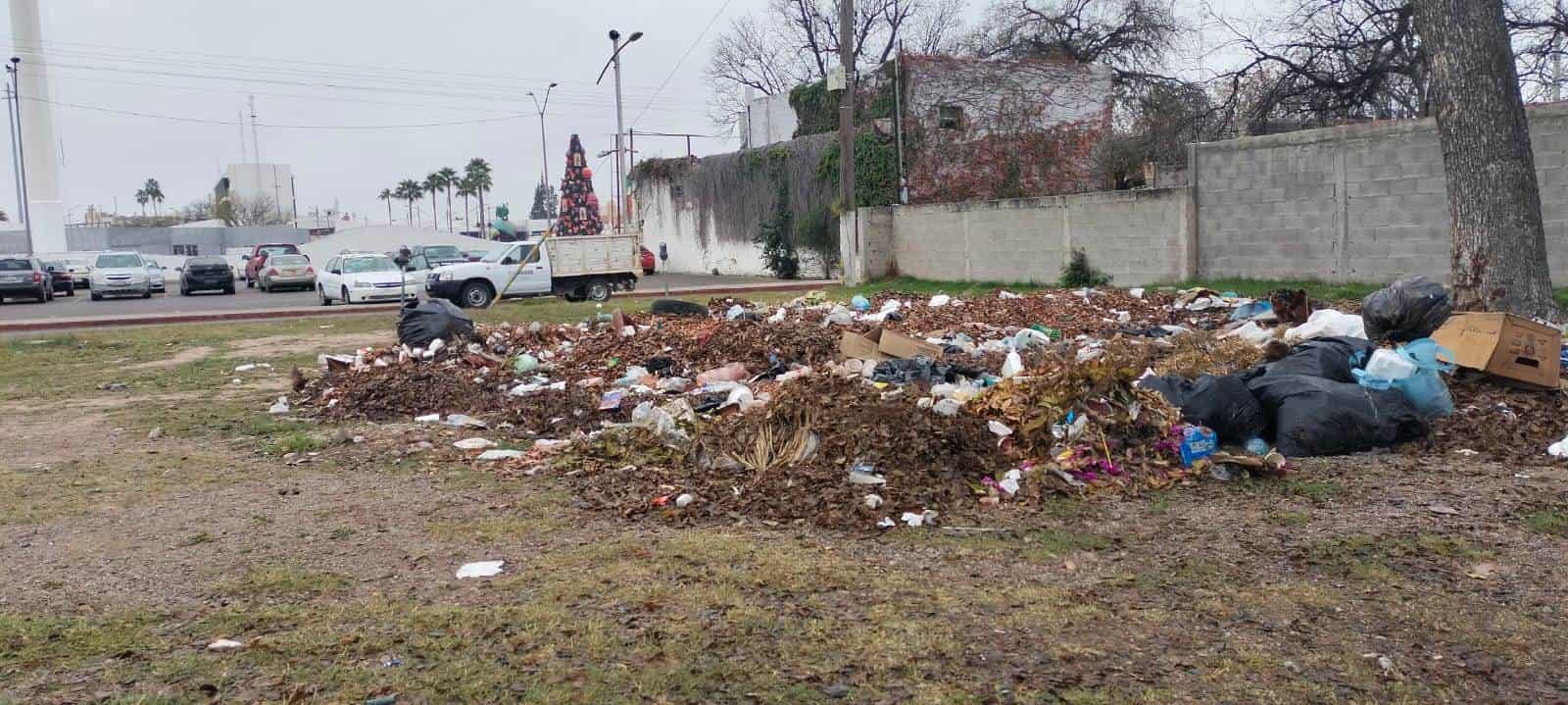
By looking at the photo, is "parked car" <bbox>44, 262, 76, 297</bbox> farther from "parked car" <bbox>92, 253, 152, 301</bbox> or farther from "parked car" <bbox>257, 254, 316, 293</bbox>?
"parked car" <bbox>257, 254, 316, 293</bbox>

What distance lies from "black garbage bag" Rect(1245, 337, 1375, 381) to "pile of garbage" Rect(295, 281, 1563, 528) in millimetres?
14

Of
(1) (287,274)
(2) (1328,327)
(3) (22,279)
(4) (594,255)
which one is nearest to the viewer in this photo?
(2) (1328,327)

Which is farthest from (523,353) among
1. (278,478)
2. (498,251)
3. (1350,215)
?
(498,251)

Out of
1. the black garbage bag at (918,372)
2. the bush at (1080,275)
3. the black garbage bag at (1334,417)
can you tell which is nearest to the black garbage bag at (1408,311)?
the black garbage bag at (1334,417)

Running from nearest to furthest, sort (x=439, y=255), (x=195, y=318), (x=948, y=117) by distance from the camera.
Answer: (x=195, y=318)
(x=948, y=117)
(x=439, y=255)

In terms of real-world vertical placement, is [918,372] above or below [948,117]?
below

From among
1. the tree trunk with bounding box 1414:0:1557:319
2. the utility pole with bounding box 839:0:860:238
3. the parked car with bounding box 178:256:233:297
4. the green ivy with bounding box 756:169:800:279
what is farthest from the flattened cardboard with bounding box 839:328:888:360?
the parked car with bounding box 178:256:233:297

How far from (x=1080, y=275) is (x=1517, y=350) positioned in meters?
12.2

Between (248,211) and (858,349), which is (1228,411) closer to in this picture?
(858,349)

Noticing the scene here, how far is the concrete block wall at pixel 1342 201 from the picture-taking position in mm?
13172

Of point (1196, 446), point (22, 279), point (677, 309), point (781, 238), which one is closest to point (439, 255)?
point (781, 238)

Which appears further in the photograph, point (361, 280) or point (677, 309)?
point (361, 280)

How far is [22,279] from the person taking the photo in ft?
98.5

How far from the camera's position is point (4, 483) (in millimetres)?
6848
